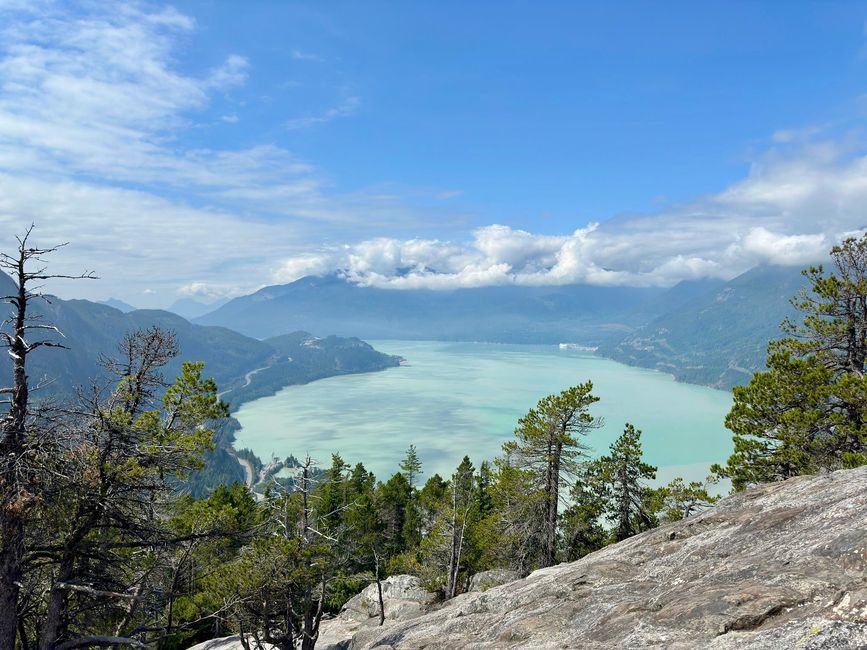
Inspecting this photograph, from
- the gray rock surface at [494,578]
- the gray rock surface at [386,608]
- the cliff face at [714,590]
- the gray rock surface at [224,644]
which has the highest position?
the cliff face at [714,590]

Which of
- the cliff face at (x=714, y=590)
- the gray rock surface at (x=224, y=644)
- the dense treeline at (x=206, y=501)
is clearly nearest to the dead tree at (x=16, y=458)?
the dense treeline at (x=206, y=501)

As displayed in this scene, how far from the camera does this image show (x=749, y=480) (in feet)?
71.9

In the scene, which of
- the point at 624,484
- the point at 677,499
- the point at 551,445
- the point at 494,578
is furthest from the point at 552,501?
the point at 494,578

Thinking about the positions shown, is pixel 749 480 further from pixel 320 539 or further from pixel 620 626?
pixel 320 539

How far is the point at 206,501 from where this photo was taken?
2427 centimetres

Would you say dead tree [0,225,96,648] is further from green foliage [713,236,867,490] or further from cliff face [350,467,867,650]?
green foliage [713,236,867,490]

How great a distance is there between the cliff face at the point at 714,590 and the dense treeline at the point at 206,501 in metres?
5.64

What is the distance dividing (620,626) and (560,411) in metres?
17.5

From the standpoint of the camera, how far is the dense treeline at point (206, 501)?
9859 millimetres

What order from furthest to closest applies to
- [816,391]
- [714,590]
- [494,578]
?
1. [494,578]
2. [816,391]
3. [714,590]

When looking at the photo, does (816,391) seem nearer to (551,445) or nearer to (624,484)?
(624,484)

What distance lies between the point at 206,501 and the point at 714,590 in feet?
75.1

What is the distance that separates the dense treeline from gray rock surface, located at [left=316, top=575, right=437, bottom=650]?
1.42 meters

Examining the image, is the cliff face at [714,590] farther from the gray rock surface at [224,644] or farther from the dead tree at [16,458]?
the gray rock surface at [224,644]
